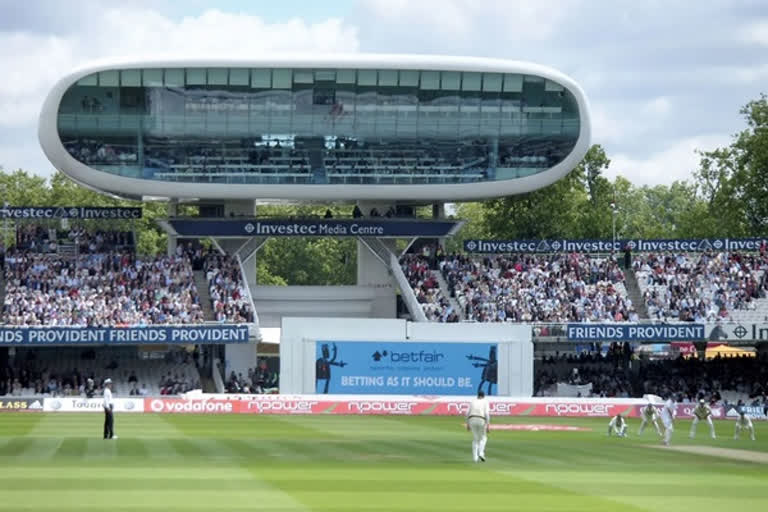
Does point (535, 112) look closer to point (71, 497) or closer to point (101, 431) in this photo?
point (101, 431)

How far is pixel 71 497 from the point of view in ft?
80.1

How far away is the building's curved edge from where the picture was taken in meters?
73.6

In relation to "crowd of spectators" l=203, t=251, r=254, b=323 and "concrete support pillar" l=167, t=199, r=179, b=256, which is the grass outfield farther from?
"concrete support pillar" l=167, t=199, r=179, b=256

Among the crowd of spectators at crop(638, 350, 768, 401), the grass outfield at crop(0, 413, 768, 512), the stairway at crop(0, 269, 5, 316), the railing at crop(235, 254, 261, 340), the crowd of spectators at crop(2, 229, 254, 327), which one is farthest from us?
the crowd of spectators at crop(638, 350, 768, 401)

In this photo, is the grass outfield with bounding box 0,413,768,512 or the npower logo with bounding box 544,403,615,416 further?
the npower logo with bounding box 544,403,615,416

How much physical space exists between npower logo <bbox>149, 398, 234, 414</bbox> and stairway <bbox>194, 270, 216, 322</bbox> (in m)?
11.3

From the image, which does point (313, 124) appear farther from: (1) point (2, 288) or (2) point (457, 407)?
(2) point (457, 407)

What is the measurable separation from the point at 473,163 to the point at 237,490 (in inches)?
2054

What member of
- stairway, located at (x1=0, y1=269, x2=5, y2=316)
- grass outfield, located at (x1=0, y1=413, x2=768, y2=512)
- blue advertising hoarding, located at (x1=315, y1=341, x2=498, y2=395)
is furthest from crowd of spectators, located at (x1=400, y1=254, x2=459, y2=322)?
grass outfield, located at (x1=0, y1=413, x2=768, y2=512)

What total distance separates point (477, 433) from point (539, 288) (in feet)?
143

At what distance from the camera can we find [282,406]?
6131 centimetres

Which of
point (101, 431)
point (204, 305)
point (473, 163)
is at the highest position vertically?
point (473, 163)

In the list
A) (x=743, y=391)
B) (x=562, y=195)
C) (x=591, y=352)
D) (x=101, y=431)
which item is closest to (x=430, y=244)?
(x=591, y=352)

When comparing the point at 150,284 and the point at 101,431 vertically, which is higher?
the point at 150,284
